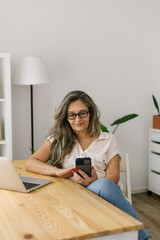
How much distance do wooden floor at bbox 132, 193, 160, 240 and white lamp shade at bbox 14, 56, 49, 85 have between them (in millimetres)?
1641

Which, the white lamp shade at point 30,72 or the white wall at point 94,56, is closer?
the white lamp shade at point 30,72

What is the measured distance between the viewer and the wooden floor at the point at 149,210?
2928 millimetres

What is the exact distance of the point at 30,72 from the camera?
122 inches

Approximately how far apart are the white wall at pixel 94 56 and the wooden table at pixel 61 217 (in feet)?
6.62

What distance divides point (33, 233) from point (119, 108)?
2.92 m

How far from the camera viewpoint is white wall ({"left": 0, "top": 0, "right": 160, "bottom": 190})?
3.44m

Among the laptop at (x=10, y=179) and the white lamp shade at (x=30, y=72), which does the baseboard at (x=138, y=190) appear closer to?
the white lamp shade at (x=30, y=72)

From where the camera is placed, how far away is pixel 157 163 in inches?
151

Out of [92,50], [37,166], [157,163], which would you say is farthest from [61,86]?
[37,166]

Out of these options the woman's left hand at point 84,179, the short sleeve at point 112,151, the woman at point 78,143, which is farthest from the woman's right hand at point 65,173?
the short sleeve at point 112,151

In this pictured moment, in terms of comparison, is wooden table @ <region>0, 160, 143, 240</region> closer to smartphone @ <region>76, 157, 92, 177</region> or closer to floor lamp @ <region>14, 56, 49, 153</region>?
smartphone @ <region>76, 157, 92, 177</region>

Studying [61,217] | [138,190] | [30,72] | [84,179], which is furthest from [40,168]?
[138,190]

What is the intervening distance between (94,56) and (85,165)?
6.98 feet

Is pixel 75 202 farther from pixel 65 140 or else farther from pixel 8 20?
pixel 8 20
